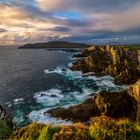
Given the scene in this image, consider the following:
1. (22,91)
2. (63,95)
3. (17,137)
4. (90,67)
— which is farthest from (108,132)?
(90,67)

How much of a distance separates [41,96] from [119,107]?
78.8ft

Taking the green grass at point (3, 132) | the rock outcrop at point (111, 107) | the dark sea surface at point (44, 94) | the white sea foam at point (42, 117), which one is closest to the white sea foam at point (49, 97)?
Result: the dark sea surface at point (44, 94)

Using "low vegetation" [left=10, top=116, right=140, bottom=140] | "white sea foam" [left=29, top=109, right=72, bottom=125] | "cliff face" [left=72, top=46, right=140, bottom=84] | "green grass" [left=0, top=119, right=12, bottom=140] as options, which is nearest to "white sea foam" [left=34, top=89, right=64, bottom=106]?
"white sea foam" [left=29, top=109, right=72, bottom=125]

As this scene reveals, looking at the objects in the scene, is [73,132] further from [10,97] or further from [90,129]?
[10,97]

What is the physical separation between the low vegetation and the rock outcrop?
90.4 ft

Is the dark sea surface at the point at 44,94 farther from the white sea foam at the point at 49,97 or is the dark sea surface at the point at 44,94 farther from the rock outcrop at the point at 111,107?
the rock outcrop at the point at 111,107

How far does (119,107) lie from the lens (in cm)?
3881

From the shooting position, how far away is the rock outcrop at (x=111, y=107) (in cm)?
3814

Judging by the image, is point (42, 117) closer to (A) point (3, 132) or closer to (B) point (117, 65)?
(A) point (3, 132)

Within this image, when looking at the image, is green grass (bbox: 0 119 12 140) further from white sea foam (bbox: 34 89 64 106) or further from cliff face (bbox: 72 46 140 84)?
cliff face (bbox: 72 46 140 84)

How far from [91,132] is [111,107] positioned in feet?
95.9

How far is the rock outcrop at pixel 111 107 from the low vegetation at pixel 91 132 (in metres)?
27.6

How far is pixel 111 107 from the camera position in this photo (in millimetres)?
38812

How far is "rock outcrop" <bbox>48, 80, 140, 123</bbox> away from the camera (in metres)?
38.1
